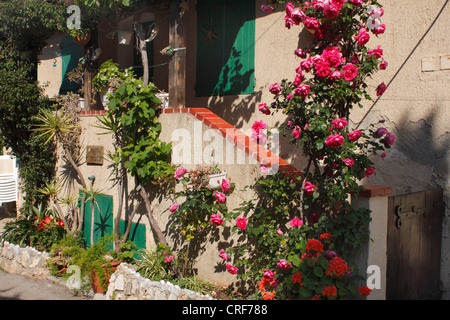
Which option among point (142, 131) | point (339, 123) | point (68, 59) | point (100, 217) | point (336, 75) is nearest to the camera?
point (339, 123)

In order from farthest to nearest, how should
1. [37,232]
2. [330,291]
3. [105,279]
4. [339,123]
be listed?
[37,232] → [105,279] → [339,123] → [330,291]

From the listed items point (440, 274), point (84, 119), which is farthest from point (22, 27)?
point (440, 274)

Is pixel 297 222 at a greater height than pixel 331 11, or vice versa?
pixel 331 11

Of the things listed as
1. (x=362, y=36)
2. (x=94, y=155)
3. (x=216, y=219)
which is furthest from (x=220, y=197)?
(x=94, y=155)

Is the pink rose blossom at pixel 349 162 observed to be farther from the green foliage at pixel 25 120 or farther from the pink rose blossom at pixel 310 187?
the green foliage at pixel 25 120

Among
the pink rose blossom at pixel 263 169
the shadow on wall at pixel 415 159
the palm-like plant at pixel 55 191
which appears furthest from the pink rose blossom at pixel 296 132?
the palm-like plant at pixel 55 191

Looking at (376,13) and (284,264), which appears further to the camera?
(376,13)

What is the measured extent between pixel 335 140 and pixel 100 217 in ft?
15.3

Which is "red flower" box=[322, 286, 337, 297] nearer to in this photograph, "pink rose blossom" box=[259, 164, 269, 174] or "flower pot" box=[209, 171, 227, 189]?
"pink rose blossom" box=[259, 164, 269, 174]

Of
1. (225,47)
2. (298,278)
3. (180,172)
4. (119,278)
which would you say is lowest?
(119,278)

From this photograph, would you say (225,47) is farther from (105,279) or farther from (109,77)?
(105,279)

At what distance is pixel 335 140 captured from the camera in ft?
11.6
